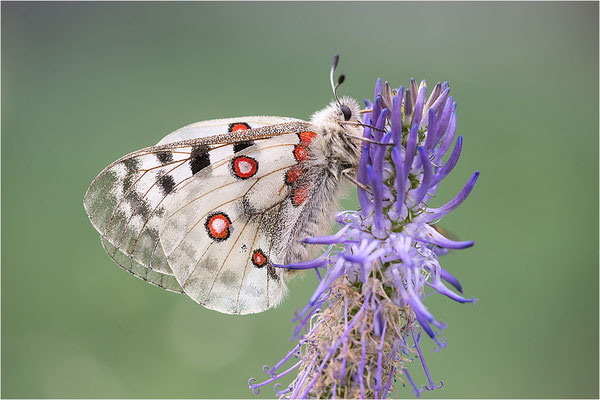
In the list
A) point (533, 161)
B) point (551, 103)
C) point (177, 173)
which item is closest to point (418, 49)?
point (551, 103)

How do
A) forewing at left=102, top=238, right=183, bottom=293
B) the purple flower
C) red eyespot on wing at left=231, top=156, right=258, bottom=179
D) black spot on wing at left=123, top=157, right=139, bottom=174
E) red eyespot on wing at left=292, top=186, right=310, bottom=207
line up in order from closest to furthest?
the purple flower → red eyespot on wing at left=292, top=186, right=310, bottom=207 → red eyespot on wing at left=231, top=156, right=258, bottom=179 → black spot on wing at left=123, top=157, right=139, bottom=174 → forewing at left=102, top=238, right=183, bottom=293

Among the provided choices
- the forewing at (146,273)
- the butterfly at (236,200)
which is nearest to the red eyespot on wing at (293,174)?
the butterfly at (236,200)

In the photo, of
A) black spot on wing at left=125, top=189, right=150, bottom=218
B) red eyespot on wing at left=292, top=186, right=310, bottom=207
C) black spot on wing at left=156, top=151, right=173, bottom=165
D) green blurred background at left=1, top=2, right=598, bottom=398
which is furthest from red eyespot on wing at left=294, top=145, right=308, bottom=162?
black spot on wing at left=125, top=189, right=150, bottom=218

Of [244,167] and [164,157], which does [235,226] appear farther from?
[164,157]

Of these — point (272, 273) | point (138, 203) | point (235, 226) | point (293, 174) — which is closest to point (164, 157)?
point (138, 203)

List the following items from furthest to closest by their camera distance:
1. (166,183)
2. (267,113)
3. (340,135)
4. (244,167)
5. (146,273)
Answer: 1. (267,113)
2. (146,273)
3. (166,183)
4. (244,167)
5. (340,135)

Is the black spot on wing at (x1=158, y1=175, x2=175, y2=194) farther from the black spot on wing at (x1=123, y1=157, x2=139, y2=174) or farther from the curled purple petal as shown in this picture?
the curled purple petal
